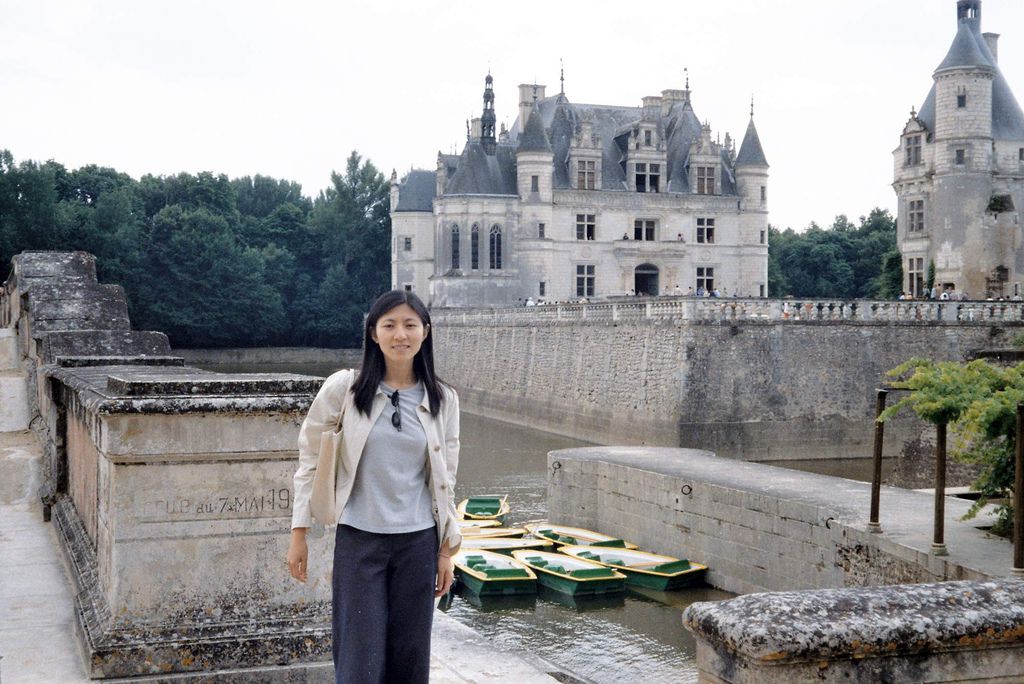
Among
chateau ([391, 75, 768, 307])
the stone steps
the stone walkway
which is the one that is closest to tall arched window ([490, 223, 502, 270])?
chateau ([391, 75, 768, 307])

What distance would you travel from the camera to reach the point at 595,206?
54.0 m

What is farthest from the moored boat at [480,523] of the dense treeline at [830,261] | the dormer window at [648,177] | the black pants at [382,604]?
the dense treeline at [830,261]

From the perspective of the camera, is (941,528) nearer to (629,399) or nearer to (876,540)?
(876,540)

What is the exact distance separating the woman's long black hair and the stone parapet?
116cm

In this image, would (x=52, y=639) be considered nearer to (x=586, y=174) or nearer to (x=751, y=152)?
(x=586, y=174)

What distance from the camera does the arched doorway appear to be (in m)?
55.3

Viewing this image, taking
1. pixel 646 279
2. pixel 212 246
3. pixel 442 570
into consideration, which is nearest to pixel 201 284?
pixel 212 246

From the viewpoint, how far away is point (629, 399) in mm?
33469

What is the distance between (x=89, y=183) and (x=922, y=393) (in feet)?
210

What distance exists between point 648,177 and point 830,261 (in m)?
24.0

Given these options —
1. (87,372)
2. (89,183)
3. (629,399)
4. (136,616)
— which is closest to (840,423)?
(629,399)

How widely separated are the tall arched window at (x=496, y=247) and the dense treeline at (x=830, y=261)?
931 inches

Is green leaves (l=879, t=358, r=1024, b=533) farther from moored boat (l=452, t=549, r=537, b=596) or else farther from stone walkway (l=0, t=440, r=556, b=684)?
stone walkway (l=0, t=440, r=556, b=684)

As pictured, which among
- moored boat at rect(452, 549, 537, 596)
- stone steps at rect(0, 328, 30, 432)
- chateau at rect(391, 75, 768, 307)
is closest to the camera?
stone steps at rect(0, 328, 30, 432)
